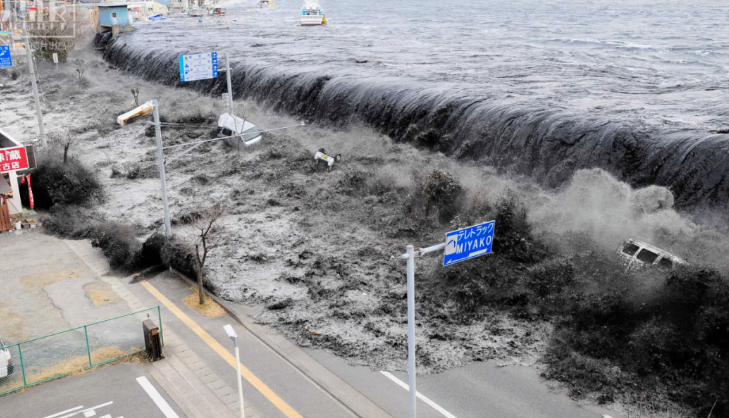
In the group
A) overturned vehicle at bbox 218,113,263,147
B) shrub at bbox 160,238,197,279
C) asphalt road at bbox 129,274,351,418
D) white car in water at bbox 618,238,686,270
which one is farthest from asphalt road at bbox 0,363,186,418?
overturned vehicle at bbox 218,113,263,147

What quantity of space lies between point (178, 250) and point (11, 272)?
21.8ft

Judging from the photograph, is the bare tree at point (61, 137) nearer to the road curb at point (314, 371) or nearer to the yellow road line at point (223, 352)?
the yellow road line at point (223, 352)

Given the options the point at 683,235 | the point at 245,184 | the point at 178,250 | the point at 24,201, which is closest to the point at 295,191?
the point at 245,184

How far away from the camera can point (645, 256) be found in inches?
859

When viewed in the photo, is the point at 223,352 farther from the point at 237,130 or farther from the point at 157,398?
the point at 237,130

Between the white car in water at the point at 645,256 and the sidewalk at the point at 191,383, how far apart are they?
1394 centimetres

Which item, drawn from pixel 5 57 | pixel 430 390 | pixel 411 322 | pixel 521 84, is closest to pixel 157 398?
pixel 430 390

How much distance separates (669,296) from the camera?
19641 millimetres

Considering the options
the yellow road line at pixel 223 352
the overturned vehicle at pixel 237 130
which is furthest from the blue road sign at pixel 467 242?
the overturned vehicle at pixel 237 130

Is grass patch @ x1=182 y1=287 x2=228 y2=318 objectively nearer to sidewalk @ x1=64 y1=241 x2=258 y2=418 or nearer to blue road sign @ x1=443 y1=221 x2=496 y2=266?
sidewalk @ x1=64 y1=241 x2=258 y2=418

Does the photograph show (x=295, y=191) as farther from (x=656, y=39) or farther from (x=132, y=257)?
(x=656, y=39)

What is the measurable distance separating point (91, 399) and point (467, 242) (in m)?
11.2

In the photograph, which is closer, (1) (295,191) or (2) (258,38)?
(1) (295,191)

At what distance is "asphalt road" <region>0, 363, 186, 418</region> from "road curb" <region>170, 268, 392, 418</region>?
12.4ft
